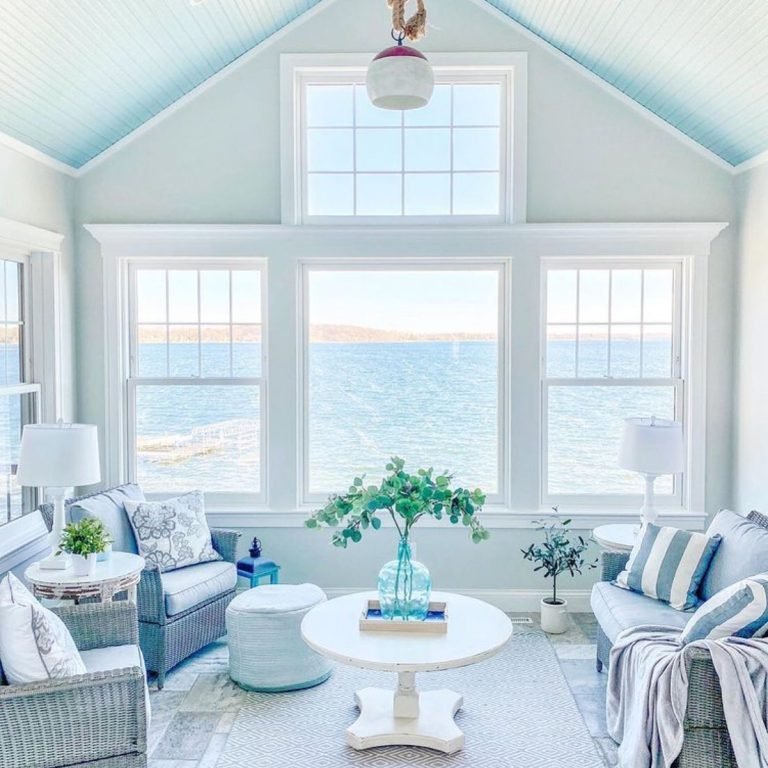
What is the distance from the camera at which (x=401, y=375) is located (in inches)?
194

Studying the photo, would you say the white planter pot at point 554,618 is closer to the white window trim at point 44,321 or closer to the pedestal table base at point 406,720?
the pedestal table base at point 406,720

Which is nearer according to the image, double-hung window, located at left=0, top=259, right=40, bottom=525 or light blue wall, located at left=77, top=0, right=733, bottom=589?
double-hung window, located at left=0, top=259, right=40, bottom=525

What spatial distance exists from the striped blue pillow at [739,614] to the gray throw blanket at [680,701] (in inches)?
1.8

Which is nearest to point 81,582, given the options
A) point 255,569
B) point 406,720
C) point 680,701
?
point 255,569

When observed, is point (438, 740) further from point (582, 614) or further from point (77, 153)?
point (77, 153)

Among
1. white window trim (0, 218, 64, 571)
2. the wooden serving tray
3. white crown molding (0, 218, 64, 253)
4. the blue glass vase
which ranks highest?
white crown molding (0, 218, 64, 253)

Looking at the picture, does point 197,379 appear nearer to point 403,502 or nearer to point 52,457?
point 52,457

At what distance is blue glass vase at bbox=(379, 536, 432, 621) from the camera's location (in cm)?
329

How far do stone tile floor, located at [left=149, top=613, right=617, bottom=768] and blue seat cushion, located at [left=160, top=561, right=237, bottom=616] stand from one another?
34cm

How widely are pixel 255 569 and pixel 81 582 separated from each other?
4.08 feet

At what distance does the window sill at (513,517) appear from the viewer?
15.6 ft

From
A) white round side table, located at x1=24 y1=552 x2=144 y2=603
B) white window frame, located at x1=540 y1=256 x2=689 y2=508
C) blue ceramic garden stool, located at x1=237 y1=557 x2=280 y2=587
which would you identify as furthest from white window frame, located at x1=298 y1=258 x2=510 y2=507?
white round side table, located at x1=24 y1=552 x2=144 y2=603

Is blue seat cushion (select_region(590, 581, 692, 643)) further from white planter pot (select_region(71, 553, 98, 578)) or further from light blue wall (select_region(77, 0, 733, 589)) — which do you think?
white planter pot (select_region(71, 553, 98, 578))

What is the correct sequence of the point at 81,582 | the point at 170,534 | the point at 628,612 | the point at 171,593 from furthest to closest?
1. the point at 170,534
2. the point at 171,593
3. the point at 628,612
4. the point at 81,582
